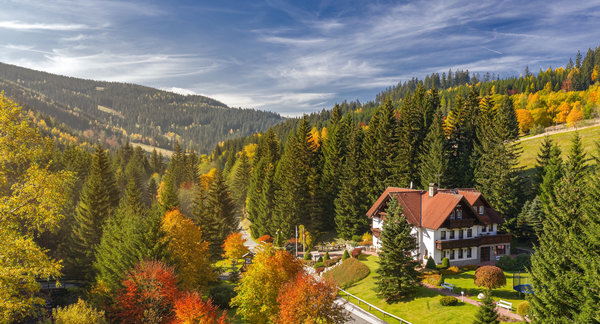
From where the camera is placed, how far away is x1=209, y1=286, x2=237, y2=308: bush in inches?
Answer: 1638

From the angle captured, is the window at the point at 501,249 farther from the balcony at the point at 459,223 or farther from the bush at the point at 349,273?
the bush at the point at 349,273

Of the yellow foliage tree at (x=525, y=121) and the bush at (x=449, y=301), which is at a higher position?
the yellow foliage tree at (x=525, y=121)

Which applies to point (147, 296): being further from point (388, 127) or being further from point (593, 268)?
point (388, 127)

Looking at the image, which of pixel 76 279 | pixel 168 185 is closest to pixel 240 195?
pixel 168 185

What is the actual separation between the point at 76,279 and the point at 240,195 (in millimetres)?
55289

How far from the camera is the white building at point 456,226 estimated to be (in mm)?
44156

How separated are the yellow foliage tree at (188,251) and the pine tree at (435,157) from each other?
122 feet

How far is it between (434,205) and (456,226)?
419 cm

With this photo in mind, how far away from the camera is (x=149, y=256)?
3331 centimetres

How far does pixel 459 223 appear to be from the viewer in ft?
145

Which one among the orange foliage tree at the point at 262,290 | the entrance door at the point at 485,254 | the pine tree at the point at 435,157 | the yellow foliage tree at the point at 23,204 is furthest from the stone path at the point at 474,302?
the yellow foliage tree at the point at 23,204

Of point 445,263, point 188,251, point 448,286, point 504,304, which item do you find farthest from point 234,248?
point 504,304

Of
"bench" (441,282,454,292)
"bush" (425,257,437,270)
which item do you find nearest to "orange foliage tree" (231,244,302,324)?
"bench" (441,282,454,292)

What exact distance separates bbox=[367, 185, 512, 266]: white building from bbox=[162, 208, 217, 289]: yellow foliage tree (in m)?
22.8
